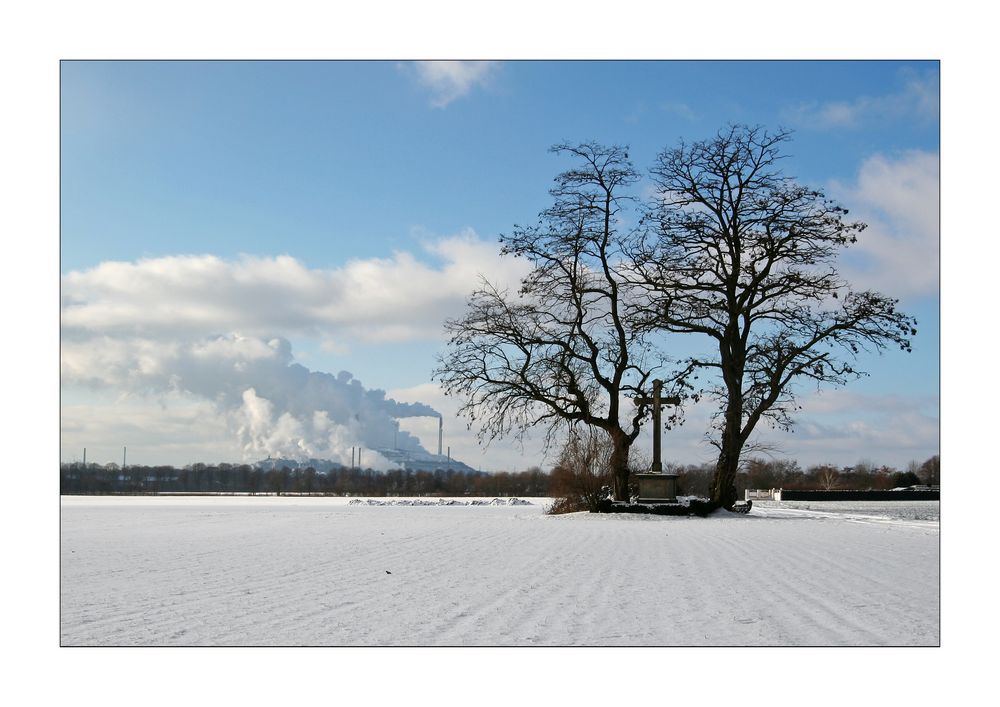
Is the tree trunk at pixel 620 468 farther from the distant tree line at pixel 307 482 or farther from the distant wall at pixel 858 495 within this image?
the distant tree line at pixel 307 482

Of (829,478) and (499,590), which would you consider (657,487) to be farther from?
(829,478)

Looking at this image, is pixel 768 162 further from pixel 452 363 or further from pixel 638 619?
pixel 638 619

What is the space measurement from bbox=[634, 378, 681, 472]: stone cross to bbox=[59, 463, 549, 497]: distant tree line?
38182mm

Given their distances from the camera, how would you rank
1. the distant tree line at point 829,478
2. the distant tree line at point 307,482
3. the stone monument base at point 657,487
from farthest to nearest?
the distant tree line at point 307,482 < the distant tree line at point 829,478 < the stone monument base at point 657,487

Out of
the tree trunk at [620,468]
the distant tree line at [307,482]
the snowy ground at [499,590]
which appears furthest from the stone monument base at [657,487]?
the distant tree line at [307,482]

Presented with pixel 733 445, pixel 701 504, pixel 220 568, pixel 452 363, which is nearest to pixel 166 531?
pixel 220 568

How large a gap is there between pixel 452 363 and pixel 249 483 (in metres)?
92.6

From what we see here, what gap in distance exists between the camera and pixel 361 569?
448 inches

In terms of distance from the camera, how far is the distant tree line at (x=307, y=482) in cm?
7622

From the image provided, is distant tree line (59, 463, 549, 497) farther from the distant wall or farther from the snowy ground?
the snowy ground

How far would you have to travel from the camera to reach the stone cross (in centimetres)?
2709

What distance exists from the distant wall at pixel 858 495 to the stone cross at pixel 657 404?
62.8 feet
